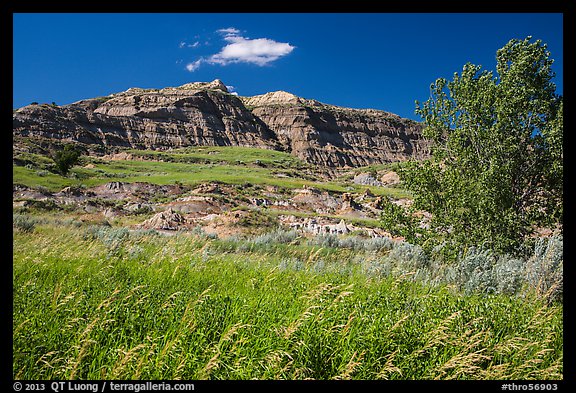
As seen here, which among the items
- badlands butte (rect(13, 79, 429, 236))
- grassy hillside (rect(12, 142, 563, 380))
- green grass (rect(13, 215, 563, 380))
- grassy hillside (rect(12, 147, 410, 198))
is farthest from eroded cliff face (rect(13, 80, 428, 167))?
green grass (rect(13, 215, 563, 380))

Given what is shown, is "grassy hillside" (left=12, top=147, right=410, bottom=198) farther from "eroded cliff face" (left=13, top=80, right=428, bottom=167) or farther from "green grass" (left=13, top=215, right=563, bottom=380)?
"eroded cliff face" (left=13, top=80, right=428, bottom=167)

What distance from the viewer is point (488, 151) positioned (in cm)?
1021

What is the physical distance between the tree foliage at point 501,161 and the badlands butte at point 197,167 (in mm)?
1516

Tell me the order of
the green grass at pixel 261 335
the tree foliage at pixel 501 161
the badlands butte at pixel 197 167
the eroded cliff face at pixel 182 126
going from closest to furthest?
the green grass at pixel 261 335
the tree foliage at pixel 501 161
the badlands butte at pixel 197 167
the eroded cliff face at pixel 182 126

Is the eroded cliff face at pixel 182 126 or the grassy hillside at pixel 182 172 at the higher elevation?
the eroded cliff face at pixel 182 126

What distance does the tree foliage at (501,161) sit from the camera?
31.3ft

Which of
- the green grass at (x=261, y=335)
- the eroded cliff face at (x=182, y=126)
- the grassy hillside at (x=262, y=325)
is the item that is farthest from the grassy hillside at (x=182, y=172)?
the eroded cliff face at (x=182, y=126)

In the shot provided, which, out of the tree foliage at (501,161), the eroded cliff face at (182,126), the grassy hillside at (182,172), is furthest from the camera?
the eroded cliff face at (182,126)

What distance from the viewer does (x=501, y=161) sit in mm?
10062

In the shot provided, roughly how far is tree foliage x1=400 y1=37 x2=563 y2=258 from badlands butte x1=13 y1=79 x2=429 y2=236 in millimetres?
1516

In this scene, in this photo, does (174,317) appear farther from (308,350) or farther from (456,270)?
(456,270)

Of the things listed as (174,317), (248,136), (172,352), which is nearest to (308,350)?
(172,352)

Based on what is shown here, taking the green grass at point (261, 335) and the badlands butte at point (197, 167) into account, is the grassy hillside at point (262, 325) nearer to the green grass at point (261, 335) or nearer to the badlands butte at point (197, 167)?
the green grass at point (261, 335)

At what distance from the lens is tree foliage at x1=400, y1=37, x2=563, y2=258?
31.3ft
